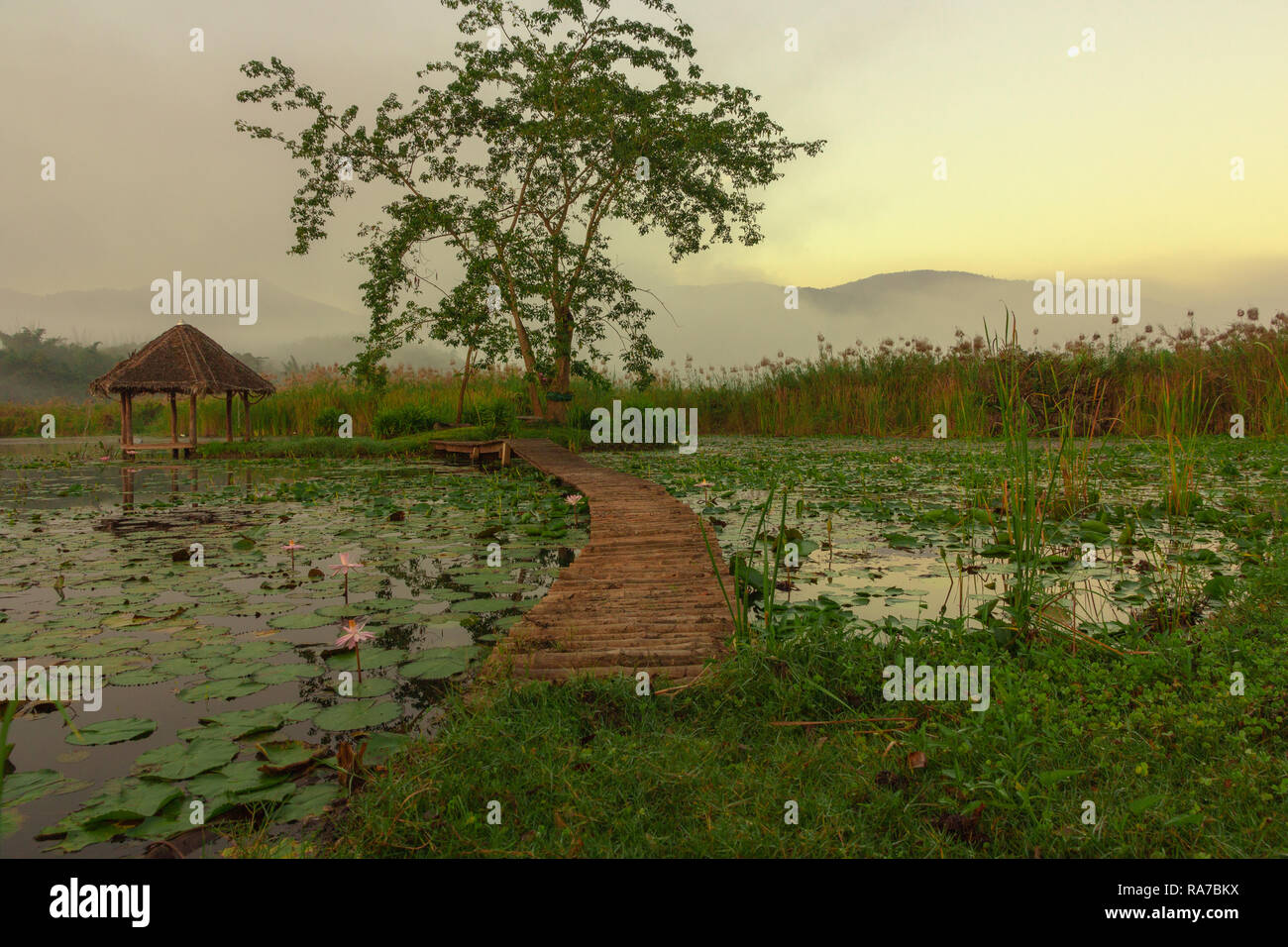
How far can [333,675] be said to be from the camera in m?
3.07

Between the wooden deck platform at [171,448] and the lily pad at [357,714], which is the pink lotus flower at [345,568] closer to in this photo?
the lily pad at [357,714]

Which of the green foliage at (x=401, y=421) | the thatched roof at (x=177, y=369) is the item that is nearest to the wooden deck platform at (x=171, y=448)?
the thatched roof at (x=177, y=369)

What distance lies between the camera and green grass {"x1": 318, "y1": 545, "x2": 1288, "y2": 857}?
6.18 feet

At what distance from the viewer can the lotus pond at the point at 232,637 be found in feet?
7.03

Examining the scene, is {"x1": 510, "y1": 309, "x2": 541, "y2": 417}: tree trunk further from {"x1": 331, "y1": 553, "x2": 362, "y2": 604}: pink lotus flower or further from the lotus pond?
{"x1": 331, "y1": 553, "x2": 362, "y2": 604}: pink lotus flower

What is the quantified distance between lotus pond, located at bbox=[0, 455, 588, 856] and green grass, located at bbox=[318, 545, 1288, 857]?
1.33 ft

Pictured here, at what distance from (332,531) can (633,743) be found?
15.6 ft

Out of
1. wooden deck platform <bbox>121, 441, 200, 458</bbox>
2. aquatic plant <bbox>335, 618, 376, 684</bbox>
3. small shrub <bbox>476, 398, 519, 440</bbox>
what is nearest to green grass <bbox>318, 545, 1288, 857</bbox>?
aquatic plant <bbox>335, 618, 376, 684</bbox>

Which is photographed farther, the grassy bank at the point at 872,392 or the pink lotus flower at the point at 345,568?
the grassy bank at the point at 872,392

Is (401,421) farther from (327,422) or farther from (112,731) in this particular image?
(112,731)

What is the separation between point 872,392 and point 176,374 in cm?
1516

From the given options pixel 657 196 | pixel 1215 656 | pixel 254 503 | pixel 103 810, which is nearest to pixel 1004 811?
pixel 1215 656

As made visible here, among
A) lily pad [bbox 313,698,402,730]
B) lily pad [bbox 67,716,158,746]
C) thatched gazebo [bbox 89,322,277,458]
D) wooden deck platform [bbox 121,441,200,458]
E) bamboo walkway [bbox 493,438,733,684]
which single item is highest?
thatched gazebo [bbox 89,322,277,458]

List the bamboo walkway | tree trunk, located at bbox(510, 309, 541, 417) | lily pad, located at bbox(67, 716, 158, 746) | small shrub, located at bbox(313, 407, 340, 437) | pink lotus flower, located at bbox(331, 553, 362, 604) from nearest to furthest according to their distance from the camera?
lily pad, located at bbox(67, 716, 158, 746)
the bamboo walkway
pink lotus flower, located at bbox(331, 553, 362, 604)
tree trunk, located at bbox(510, 309, 541, 417)
small shrub, located at bbox(313, 407, 340, 437)
